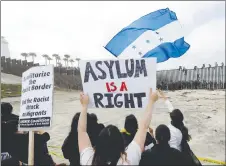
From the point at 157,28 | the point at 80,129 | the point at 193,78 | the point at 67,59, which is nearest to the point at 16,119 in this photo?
the point at 80,129

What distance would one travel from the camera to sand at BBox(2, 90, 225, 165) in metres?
9.58

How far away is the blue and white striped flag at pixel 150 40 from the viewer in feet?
18.2

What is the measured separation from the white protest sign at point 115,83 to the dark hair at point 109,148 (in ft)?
2.49

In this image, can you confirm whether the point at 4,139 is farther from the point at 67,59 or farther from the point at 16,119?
the point at 67,59

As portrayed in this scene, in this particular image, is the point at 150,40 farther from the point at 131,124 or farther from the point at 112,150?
the point at 112,150

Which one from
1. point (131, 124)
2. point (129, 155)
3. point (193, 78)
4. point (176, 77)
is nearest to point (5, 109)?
point (131, 124)

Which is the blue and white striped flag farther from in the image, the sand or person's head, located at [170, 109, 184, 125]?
the sand

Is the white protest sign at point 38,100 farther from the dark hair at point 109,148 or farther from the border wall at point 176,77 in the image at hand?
the border wall at point 176,77

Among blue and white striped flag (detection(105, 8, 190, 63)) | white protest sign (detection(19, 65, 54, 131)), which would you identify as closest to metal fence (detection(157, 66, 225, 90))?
blue and white striped flag (detection(105, 8, 190, 63))

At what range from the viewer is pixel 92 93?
11.6 ft

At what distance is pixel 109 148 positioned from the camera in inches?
109

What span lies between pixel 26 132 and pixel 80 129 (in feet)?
4.83

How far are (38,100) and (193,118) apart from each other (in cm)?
979

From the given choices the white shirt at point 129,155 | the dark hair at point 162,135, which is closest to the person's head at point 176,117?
the dark hair at point 162,135
